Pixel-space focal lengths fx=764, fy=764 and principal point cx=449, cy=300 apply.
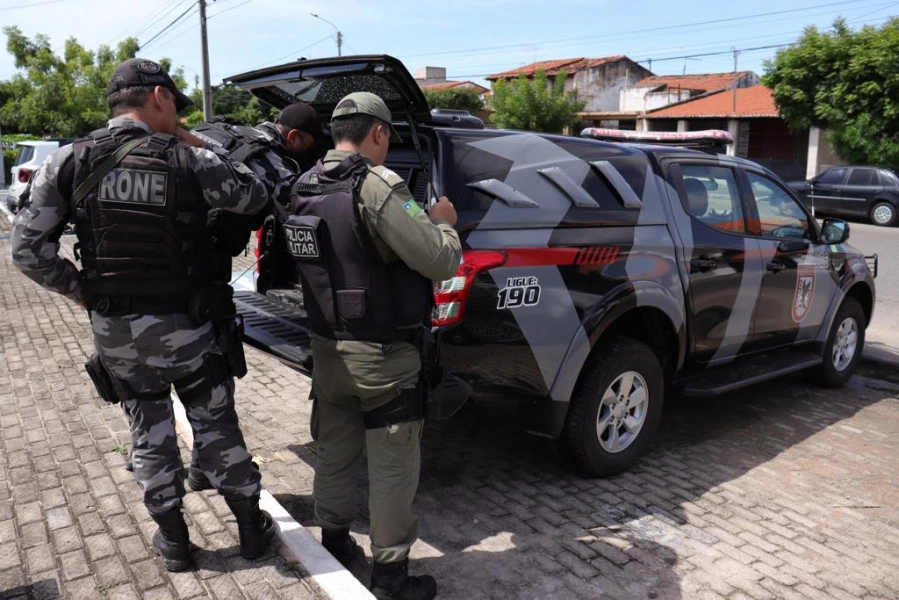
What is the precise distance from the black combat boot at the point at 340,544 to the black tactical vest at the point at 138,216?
1140 mm

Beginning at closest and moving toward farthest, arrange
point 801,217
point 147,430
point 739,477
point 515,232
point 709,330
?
point 147,430 → point 515,232 → point 739,477 → point 709,330 → point 801,217

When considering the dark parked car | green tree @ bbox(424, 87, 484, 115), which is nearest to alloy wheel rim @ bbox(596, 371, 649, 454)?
the dark parked car

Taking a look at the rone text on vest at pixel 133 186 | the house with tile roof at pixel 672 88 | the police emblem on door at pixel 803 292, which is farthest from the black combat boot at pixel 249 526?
the house with tile roof at pixel 672 88

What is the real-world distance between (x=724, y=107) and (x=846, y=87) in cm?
1462

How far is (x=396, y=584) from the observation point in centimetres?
285

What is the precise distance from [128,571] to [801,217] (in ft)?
15.4

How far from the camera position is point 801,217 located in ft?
17.5

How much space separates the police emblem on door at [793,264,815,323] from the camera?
203 inches

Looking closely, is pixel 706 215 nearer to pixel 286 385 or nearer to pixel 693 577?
pixel 693 577

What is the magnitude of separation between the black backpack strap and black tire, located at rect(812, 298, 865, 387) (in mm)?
4880

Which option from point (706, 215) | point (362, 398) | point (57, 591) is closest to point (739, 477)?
point (706, 215)

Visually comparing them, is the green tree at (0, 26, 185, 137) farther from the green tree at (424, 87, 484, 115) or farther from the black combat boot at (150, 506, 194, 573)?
the black combat boot at (150, 506, 194, 573)

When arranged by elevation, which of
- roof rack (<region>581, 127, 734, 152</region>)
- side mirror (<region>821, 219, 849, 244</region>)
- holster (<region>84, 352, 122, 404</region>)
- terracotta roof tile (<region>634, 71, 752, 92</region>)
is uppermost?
terracotta roof tile (<region>634, 71, 752, 92</region>)

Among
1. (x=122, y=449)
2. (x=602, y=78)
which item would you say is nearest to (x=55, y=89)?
(x=602, y=78)
